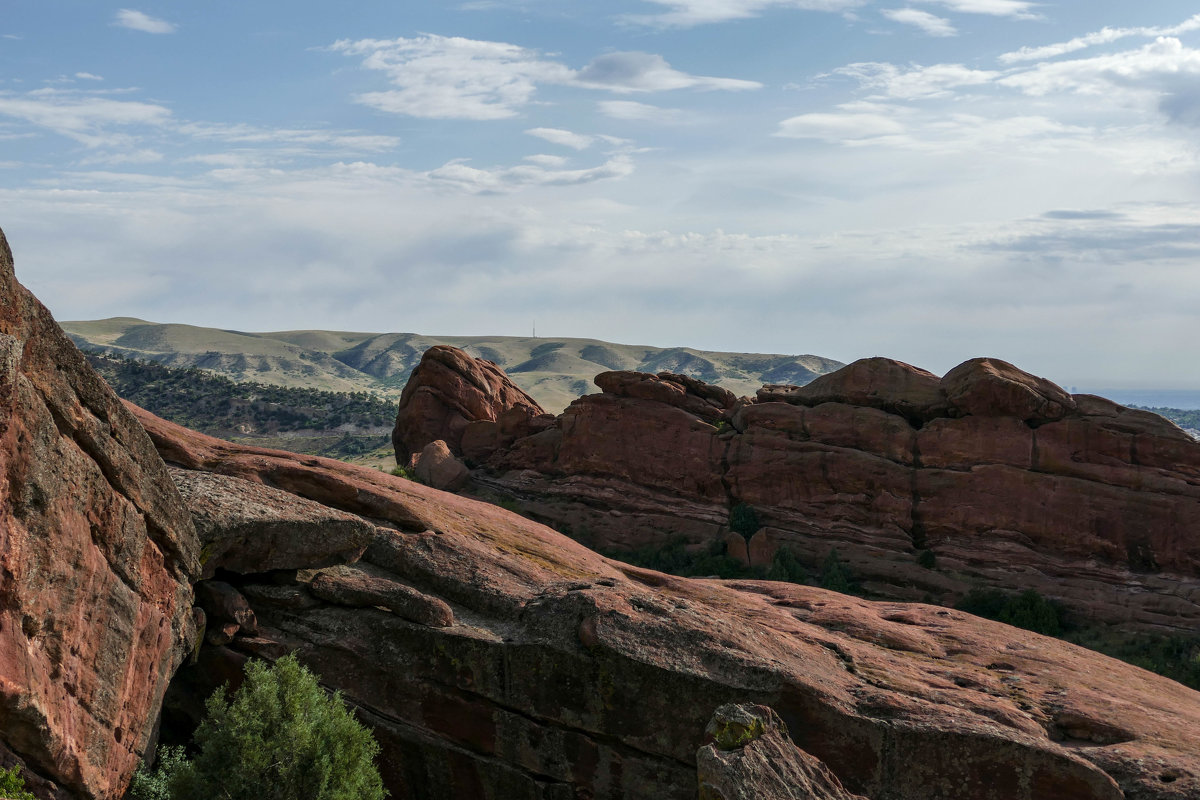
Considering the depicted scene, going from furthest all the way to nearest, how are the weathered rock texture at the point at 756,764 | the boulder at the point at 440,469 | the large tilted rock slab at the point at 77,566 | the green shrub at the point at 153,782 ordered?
1. the boulder at the point at 440,469
2. the green shrub at the point at 153,782
3. the weathered rock texture at the point at 756,764
4. the large tilted rock slab at the point at 77,566

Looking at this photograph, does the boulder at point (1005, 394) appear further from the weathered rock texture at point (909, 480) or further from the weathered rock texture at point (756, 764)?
the weathered rock texture at point (756, 764)

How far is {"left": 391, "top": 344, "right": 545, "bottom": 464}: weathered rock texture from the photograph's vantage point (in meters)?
64.4

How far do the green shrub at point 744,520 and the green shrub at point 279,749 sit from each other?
3579 cm

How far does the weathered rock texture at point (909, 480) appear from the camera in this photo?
43.7 meters

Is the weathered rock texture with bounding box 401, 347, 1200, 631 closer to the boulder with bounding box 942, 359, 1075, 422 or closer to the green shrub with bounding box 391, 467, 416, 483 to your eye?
the boulder with bounding box 942, 359, 1075, 422

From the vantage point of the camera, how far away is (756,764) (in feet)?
49.5

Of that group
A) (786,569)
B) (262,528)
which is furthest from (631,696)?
(786,569)

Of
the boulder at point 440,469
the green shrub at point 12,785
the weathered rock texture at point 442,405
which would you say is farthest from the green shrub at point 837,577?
the green shrub at point 12,785

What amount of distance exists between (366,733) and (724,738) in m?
7.71

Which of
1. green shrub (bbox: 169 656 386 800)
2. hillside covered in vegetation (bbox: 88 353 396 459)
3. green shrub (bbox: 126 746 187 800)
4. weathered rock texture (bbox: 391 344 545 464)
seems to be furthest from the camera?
hillside covered in vegetation (bbox: 88 353 396 459)

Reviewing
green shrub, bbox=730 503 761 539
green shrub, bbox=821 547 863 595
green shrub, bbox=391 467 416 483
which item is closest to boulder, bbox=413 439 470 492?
→ green shrub, bbox=391 467 416 483

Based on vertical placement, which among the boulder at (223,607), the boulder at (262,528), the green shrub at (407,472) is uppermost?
the boulder at (262,528)

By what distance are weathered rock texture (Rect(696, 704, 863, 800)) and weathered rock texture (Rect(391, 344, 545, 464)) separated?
48016mm

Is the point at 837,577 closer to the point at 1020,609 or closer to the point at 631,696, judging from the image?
the point at 1020,609
